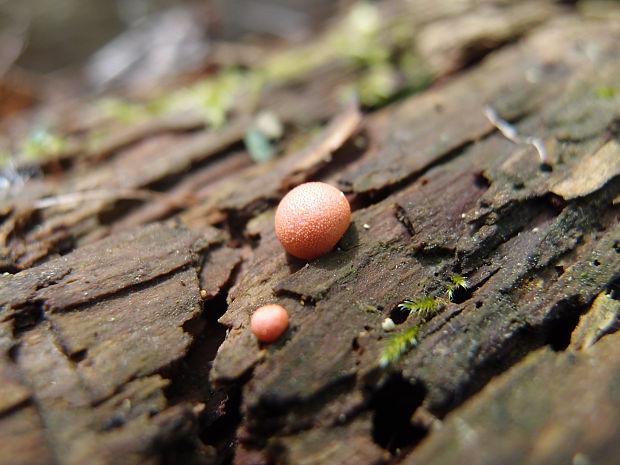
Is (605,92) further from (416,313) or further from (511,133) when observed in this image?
(416,313)

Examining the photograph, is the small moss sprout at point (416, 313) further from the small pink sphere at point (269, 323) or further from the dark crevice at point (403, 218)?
the small pink sphere at point (269, 323)

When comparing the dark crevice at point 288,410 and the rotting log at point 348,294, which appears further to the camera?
the dark crevice at point 288,410

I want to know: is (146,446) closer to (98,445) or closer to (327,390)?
(98,445)

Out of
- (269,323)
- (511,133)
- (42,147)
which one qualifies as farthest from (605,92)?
(42,147)

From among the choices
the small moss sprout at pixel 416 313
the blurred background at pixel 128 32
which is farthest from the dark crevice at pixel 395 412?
the blurred background at pixel 128 32

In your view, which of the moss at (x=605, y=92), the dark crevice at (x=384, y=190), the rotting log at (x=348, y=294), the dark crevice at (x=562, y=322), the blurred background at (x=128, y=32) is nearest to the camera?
the rotting log at (x=348, y=294)

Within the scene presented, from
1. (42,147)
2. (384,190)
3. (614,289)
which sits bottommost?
(614,289)
